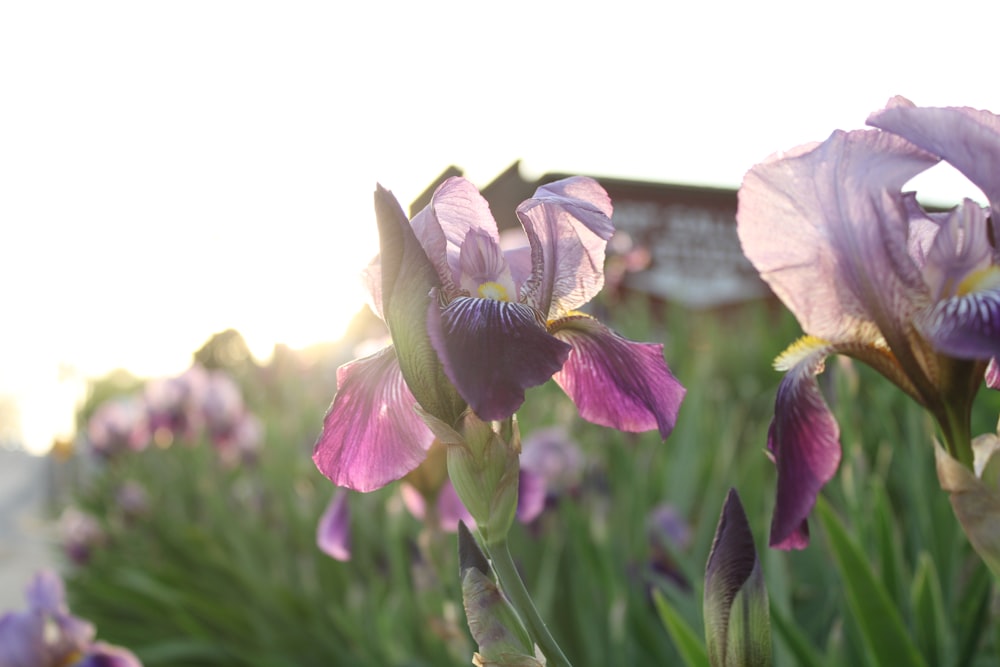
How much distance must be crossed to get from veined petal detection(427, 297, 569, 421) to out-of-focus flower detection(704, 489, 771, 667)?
0.17 meters

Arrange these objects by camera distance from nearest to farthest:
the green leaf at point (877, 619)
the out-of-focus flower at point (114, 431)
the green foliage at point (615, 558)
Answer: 1. the green leaf at point (877, 619)
2. the green foliage at point (615, 558)
3. the out-of-focus flower at point (114, 431)

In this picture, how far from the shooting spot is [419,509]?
5.10 feet

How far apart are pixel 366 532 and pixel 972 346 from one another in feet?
8.51

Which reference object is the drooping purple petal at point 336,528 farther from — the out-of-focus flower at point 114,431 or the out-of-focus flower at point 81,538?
the out-of-focus flower at point 114,431

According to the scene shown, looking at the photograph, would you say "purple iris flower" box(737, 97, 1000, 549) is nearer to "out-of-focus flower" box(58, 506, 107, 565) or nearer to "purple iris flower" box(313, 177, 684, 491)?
"purple iris flower" box(313, 177, 684, 491)

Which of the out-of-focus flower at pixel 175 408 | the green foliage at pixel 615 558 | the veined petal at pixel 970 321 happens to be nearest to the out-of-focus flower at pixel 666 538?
the green foliage at pixel 615 558

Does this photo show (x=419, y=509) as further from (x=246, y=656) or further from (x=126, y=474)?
(x=126, y=474)

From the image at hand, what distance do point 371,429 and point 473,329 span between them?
0.52 feet

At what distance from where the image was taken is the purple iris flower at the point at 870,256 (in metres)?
0.57

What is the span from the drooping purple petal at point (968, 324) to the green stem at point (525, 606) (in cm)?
31

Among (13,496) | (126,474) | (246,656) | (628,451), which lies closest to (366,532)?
(246,656)

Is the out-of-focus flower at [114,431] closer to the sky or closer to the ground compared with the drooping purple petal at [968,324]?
closer to the ground

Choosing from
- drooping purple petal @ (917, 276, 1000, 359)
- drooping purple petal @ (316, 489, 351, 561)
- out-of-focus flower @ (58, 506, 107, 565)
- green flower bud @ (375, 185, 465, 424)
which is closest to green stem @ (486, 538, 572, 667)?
green flower bud @ (375, 185, 465, 424)

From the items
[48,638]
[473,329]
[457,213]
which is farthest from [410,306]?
[48,638]
